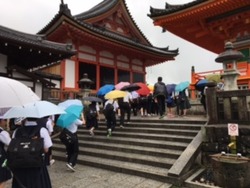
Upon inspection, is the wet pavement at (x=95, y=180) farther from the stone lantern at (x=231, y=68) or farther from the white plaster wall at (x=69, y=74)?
the white plaster wall at (x=69, y=74)

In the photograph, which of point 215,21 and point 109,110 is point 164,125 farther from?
point 215,21

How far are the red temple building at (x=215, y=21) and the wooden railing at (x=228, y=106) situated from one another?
552cm

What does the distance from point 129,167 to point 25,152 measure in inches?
137

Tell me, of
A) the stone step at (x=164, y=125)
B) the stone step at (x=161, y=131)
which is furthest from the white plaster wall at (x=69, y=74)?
the stone step at (x=161, y=131)

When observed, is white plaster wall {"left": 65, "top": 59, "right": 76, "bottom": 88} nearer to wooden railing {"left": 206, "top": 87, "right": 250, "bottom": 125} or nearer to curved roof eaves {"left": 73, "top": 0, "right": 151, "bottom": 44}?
curved roof eaves {"left": 73, "top": 0, "right": 151, "bottom": 44}

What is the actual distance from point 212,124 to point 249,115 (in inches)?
35.5

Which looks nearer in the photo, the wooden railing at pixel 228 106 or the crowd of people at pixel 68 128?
the crowd of people at pixel 68 128

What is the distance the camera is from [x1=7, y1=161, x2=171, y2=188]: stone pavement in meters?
5.17

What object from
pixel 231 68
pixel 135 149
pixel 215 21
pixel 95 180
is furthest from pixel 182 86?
pixel 95 180

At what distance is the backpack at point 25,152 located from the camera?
3.08 meters

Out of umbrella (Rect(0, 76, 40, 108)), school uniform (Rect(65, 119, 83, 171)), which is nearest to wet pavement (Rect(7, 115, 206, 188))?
school uniform (Rect(65, 119, 83, 171))

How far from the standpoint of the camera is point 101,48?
55.0 ft

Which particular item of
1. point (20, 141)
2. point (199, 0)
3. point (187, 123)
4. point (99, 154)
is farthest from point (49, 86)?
point (20, 141)

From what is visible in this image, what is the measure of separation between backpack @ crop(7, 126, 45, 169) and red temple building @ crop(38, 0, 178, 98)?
9831mm
